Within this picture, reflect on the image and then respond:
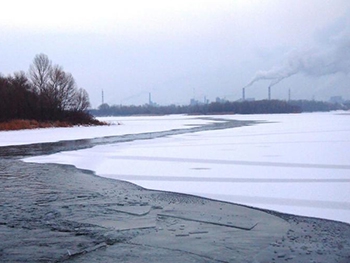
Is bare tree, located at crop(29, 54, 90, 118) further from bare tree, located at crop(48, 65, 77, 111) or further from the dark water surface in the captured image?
the dark water surface

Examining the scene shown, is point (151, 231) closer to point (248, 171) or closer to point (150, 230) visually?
point (150, 230)

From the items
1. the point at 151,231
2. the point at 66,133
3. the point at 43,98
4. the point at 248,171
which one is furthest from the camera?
the point at 43,98

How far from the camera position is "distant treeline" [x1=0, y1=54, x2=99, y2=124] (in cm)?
4431

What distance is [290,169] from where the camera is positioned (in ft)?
39.1

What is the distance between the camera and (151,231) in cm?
623

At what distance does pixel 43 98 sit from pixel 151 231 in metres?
44.6

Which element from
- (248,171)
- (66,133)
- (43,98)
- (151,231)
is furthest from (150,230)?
(43,98)

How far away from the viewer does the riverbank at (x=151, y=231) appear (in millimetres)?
5164

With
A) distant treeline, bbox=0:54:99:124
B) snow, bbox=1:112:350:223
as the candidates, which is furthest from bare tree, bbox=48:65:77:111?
snow, bbox=1:112:350:223

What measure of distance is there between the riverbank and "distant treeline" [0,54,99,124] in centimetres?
3593

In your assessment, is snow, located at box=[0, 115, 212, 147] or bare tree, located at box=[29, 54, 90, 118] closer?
snow, located at box=[0, 115, 212, 147]

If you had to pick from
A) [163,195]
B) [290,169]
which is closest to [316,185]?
[290,169]

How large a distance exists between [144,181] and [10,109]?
1428 inches

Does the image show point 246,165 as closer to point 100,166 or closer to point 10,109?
point 100,166
